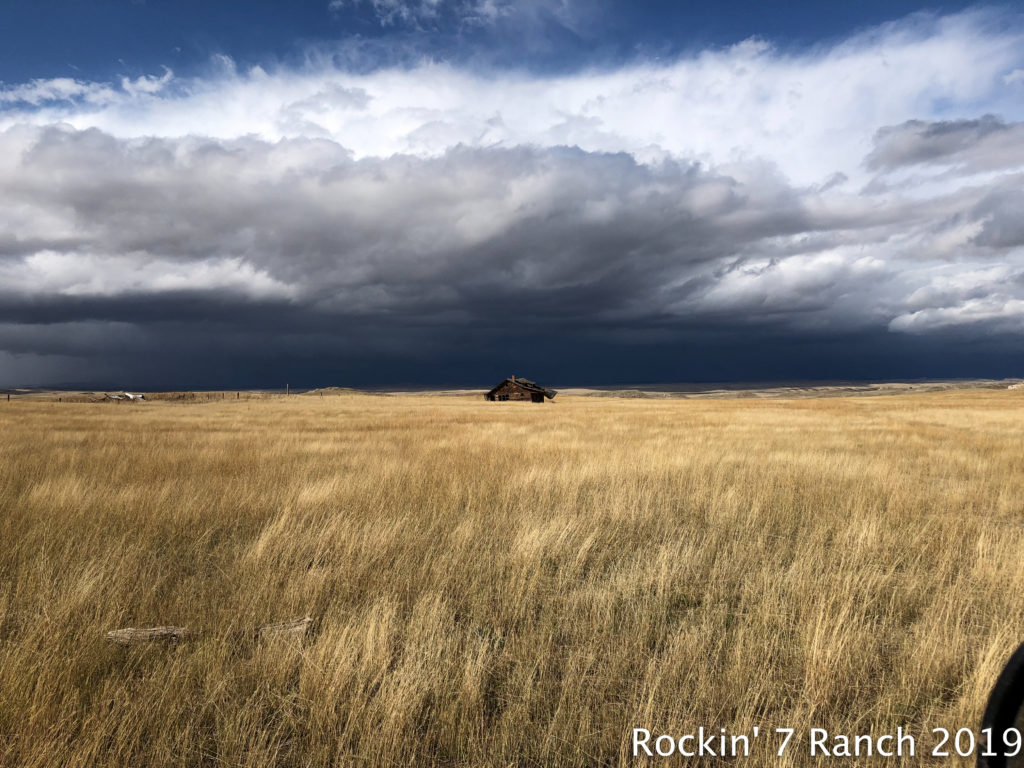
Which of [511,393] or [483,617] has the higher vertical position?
[511,393]

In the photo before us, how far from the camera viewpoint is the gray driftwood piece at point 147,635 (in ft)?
13.6

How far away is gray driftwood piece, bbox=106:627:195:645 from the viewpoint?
4141 millimetres

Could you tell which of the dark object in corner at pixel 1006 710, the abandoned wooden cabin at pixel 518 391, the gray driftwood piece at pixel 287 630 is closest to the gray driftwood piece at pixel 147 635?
the gray driftwood piece at pixel 287 630

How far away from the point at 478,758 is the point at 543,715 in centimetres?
56

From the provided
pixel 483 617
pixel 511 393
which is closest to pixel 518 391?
pixel 511 393

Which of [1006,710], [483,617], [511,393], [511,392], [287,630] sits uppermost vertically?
[1006,710]

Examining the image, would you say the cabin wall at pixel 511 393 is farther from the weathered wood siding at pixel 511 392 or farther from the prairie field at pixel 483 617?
the prairie field at pixel 483 617

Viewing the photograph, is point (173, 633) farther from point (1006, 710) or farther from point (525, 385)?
point (525, 385)

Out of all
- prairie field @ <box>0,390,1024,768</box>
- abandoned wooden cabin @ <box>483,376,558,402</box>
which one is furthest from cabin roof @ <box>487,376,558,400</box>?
prairie field @ <box>0,390,1024,768</box>

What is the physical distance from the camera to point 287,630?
434 cm

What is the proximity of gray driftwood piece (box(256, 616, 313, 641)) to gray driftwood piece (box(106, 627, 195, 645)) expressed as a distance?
552 mm

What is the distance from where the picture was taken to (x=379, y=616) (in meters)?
4.69

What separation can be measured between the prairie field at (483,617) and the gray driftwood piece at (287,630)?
0.33ft

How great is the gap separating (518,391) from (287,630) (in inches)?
3369
